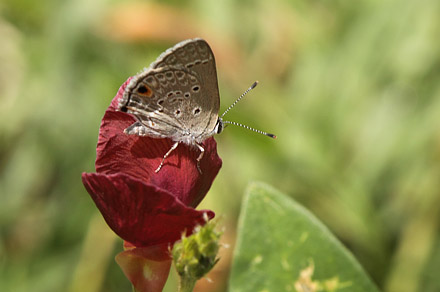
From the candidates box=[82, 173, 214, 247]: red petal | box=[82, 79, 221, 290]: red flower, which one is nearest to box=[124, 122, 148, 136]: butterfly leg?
box=[82, 79, 221, 290]: red flower

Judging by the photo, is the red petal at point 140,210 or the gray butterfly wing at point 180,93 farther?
the gray butterfly wing at point 180,93

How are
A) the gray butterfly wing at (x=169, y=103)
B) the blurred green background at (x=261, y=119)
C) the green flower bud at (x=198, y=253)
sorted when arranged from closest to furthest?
1. the green flower bud at (x=198, y=253)
2. the gray butterfly wing at (x=169, y=103)
3. the blurred green background at (x=261, y=119)

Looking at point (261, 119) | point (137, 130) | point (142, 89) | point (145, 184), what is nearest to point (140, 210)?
point (145, 184)

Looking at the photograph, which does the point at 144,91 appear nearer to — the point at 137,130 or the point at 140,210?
the point at 137,130

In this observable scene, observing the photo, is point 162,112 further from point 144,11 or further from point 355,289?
point 144,11

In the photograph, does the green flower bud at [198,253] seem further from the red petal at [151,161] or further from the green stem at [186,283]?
the red petal at [151,161]

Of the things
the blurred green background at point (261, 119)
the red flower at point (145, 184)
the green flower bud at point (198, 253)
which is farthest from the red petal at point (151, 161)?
the blurred green background at point (261, 119)

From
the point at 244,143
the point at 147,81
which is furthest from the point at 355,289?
the point at 244,143

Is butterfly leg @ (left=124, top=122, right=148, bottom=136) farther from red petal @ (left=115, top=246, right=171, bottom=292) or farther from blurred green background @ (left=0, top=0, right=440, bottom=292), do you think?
blurred green background @ (left=0, top=0, right=440, bottom=292)
